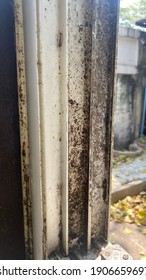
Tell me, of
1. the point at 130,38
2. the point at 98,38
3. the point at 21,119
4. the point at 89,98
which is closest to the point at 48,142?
the point at 21,119

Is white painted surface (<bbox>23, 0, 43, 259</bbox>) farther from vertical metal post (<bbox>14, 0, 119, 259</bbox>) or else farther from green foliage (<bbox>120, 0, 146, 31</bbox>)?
green foliage (<bbox>120, 0, 146, 31</bbox>)

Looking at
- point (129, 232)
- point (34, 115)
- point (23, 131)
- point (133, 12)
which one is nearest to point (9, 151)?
point (23, 131)

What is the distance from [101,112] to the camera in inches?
50.9

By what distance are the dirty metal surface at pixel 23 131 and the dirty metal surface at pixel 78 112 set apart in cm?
23

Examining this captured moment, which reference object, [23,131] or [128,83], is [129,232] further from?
[128,83]

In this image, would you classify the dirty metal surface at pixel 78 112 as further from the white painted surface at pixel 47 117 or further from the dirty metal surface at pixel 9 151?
the dirty metal surface at pixel 9 151

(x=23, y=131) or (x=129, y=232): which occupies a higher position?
(x=23, y=131)

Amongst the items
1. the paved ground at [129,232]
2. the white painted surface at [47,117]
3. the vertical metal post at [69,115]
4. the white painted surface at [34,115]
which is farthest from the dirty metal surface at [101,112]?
the paved ground at [129,232]

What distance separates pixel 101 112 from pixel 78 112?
16 centimetres

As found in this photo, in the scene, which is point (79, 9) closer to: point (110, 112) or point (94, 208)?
point (110, 112)

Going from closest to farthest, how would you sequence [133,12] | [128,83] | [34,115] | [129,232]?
[34,115] → [129,232] → [128,83] → [133,12]

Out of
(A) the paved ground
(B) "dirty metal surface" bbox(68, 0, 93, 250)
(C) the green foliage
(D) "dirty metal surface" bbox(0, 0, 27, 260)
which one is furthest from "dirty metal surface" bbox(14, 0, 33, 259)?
(C) the green foliage

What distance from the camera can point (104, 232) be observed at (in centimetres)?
146

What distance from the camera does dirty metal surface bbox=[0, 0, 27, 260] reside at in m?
1.06
